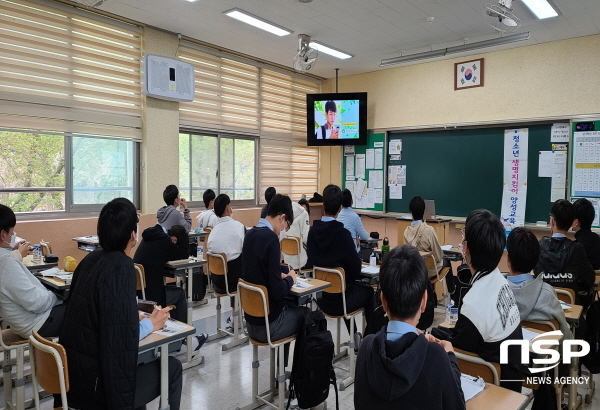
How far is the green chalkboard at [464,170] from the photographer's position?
5.80 metres

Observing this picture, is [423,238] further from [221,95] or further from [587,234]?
[221,95]

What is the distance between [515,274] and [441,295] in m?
3.33

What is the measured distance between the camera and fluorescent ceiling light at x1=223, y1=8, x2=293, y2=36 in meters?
4.95

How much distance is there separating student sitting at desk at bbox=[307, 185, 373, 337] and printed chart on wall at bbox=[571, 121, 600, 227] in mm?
3790

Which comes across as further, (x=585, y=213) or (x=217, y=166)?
(x=217, y=166)

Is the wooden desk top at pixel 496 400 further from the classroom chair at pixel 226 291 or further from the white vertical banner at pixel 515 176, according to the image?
the white vertical banner at pixel 515 176

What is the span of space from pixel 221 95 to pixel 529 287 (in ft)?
18.1

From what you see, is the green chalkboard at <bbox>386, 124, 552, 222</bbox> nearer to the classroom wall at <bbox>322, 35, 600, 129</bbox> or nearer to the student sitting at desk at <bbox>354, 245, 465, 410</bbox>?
the classroom wall at <bbox>322, 35, 600, 129</bbox>

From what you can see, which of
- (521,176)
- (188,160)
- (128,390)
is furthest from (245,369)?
(521,176)

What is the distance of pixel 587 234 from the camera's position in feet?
11.5

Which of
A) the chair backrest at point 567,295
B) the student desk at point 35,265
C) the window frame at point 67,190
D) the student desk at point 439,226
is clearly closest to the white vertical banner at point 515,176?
the student desk at point 439,226

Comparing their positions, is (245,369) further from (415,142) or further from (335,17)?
(415,142)

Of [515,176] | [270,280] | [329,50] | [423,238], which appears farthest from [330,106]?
[270,280]

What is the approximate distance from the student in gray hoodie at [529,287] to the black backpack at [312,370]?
1.16m
